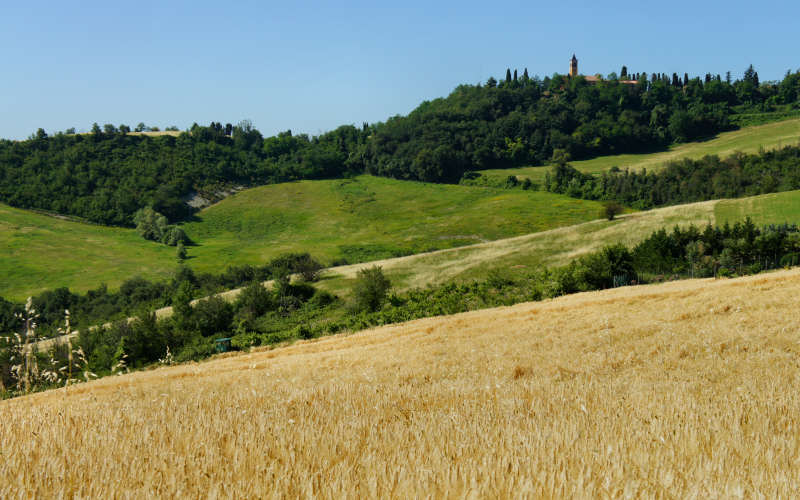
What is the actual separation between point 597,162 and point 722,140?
41.1 metres

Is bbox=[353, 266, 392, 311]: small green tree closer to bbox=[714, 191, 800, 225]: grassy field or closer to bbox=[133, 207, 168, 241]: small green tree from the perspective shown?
bbox=[714, 191, 800, 225]: grassy field

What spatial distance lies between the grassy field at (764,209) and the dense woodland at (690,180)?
24506mm

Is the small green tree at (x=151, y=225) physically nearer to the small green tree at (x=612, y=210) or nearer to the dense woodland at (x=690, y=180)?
the dense woodland at (x=690, y=180)

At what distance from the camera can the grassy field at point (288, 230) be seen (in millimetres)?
104000

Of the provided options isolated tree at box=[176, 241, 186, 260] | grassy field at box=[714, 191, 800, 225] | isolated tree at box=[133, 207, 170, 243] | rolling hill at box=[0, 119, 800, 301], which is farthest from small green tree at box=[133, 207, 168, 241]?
grassy field at box=[714, 191, 800, 225]

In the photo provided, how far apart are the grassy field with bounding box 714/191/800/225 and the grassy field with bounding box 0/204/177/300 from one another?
10194 cm

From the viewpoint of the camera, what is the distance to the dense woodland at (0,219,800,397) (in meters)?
49.6

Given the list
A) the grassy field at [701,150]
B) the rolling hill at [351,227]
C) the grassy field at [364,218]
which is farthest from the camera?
the grassy field at [701,150]

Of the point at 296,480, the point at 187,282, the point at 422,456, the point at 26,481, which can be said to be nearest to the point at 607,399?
the point at 422,456

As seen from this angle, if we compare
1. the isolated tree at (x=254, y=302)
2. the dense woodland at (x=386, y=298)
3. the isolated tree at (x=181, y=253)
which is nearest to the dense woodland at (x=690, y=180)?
the dense woodland at (x=386, y=298)

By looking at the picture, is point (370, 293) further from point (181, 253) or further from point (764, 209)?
point (181, 253)

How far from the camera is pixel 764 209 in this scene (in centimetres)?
7294

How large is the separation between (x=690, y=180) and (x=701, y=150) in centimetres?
4151

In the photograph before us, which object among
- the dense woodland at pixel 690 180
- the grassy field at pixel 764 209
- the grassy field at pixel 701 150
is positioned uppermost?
the grassy field at pixel 701 150
